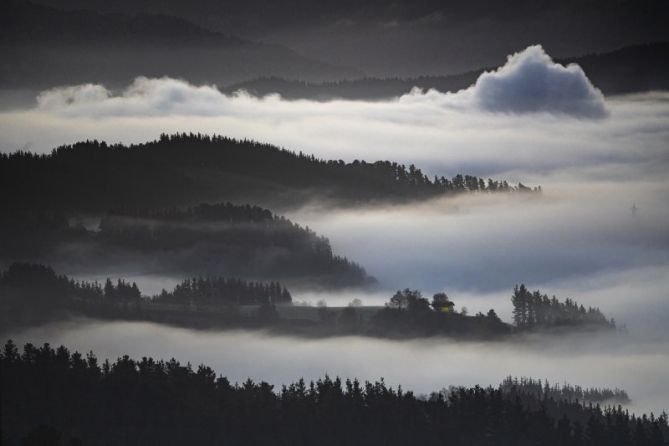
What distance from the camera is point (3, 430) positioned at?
190 meters

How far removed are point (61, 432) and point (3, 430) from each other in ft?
20.5

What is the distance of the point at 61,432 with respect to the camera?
634 feet
